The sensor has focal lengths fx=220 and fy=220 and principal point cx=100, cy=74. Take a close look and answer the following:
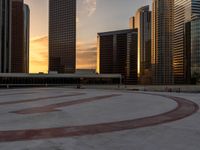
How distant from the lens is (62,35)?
18312 cm

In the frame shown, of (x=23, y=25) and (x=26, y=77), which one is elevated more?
(x=23, y=25)

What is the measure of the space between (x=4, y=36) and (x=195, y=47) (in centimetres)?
11357

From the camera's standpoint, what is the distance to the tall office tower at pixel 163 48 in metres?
174

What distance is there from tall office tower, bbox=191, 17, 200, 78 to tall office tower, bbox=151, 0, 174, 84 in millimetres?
31514

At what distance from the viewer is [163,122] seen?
10.3 meters

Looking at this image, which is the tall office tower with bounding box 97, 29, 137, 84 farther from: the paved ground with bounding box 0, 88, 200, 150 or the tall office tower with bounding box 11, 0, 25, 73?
the paved ground with bounding box 0, 88, 200, 150

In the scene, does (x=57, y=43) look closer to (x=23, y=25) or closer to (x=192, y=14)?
(x=23, y=25)

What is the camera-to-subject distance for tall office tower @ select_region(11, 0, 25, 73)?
18312 cm

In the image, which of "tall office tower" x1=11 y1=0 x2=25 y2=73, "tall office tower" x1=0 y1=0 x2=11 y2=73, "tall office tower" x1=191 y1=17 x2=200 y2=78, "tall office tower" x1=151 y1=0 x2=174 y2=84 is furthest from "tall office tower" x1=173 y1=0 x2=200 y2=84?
"tall office tower" x1=11 y1=0 x2=25 y2=73

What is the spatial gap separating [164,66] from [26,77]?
130958 mm

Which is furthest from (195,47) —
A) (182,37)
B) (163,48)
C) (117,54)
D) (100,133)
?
(100,133)

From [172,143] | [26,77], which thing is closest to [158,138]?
[172,143]

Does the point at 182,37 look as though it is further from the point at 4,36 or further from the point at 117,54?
the point at 4,36

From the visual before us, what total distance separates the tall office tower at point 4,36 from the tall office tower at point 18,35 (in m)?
75.1
